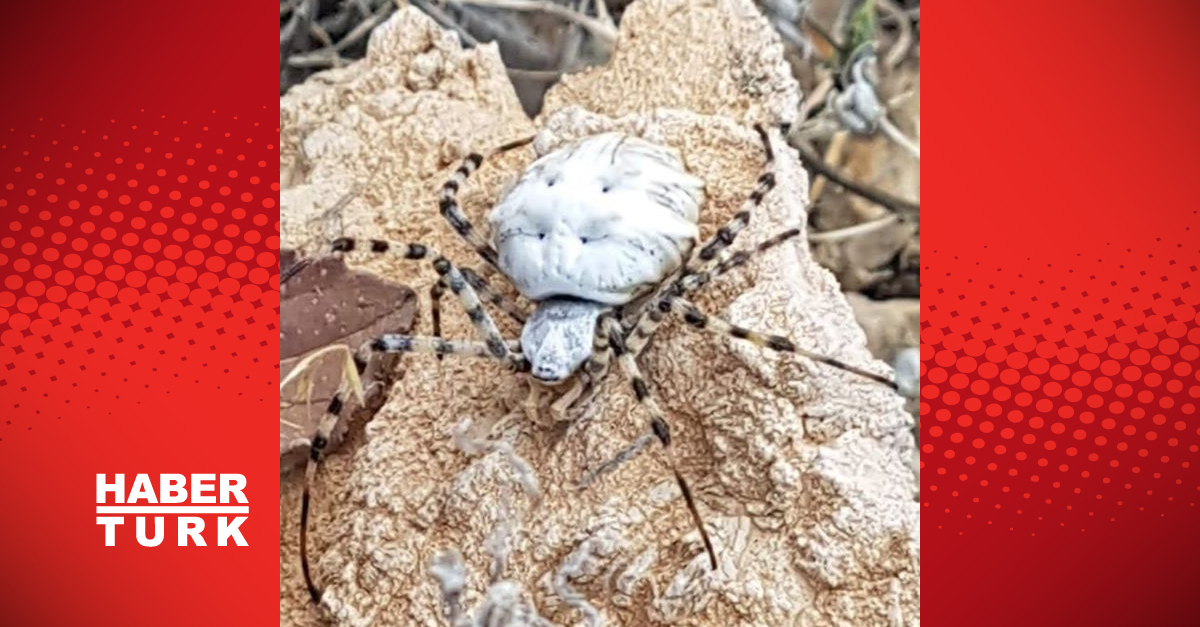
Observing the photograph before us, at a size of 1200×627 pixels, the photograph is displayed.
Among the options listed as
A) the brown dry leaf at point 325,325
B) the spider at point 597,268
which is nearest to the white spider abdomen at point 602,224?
the spider at point 597,268

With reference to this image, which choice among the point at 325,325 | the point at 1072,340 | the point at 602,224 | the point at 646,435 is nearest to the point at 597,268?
the point at 602,224

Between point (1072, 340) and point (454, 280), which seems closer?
point (1072, 340)

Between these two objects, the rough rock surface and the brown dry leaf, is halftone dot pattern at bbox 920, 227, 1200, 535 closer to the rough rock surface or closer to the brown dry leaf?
the rough rock surface

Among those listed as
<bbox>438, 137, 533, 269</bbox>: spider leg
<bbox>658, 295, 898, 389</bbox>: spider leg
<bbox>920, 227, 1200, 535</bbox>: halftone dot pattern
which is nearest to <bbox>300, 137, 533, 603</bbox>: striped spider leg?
<bbox>438, 137, 533, 269</bbox>: spider leg

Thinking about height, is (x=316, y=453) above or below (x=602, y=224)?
below

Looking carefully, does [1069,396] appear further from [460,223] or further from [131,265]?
[131,265]

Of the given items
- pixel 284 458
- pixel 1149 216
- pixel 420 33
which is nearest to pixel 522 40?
pixel 420 33
